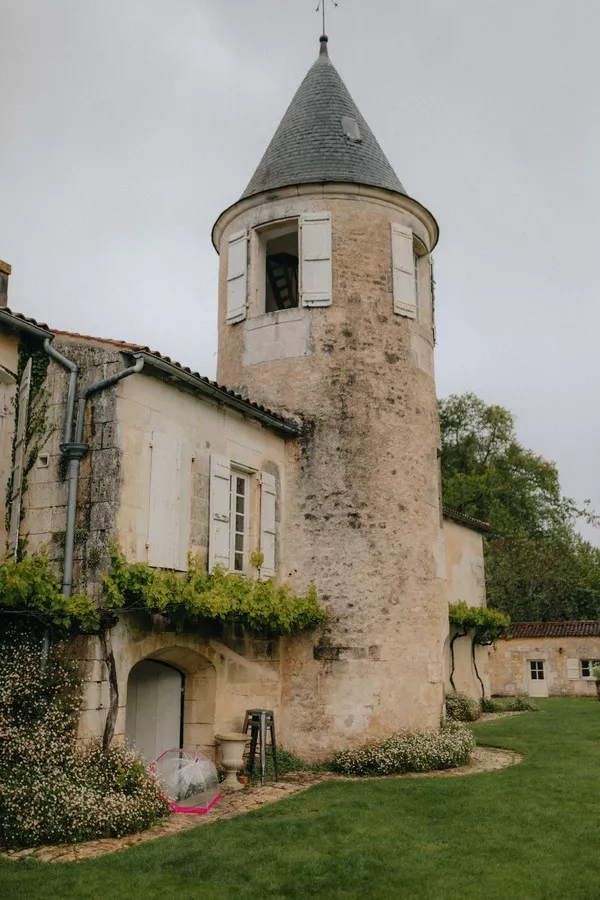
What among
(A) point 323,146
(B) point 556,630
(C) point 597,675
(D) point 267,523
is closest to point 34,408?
(D) point 267,523

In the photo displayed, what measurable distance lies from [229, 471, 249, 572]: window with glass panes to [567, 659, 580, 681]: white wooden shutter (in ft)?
64.2

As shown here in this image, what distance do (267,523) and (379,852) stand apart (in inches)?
207

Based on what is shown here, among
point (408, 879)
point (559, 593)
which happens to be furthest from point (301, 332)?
point (559, 593)

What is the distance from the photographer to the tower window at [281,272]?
15.6 metres

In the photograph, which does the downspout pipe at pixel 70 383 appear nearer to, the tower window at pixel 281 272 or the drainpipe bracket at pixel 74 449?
the drainpipe bracket at pixel 74 449

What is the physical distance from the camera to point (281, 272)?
52.9ft

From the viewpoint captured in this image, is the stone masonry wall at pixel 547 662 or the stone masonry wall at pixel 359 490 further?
the stone masonry wall at pixel 547 662

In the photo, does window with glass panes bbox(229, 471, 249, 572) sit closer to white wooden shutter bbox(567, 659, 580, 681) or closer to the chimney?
the chimney

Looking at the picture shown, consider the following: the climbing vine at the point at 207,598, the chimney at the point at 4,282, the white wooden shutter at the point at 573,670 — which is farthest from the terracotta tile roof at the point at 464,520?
the chimney at the point at 4,282

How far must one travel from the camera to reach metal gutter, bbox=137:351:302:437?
30.9 ft

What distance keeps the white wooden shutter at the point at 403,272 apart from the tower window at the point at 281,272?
263 centimetres

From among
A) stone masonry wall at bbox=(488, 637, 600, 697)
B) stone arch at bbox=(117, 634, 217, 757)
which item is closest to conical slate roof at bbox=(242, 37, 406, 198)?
stone arch at bbox=(117, 634, 217, 757)

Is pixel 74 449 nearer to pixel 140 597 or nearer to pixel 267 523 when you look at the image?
pixel 140 597

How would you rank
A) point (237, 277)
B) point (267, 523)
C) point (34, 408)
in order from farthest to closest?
1. point (237, 277)
2. point (267, 523)
3. point (34, 408)
